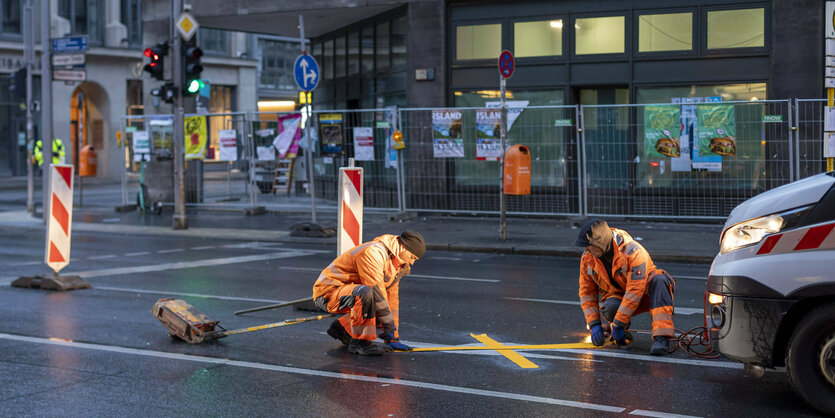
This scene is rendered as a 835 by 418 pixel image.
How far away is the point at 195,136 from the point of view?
71.9ft

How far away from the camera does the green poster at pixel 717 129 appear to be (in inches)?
633

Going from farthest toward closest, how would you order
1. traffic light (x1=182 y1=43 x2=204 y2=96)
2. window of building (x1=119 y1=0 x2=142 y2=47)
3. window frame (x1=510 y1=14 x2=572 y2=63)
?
window of building (x1=119 y1=0 x2=142 y2=47) < window frame (x1=510 y1=14 x2=572 y2=63) < traffic light (x1=182 y1=43 x2=204 y2=96)

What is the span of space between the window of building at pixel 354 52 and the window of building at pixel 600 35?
6740mm

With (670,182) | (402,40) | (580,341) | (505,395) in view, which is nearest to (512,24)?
(402,40)

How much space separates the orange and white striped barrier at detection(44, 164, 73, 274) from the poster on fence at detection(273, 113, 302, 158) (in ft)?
30.5

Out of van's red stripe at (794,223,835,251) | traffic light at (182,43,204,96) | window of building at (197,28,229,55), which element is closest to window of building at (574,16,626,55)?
traffic light at (182,43,204,96)

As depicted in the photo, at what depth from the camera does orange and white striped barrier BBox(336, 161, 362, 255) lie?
959cm

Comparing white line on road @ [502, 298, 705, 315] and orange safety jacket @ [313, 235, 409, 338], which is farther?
white line on road @ [502, 298, 705, 315]

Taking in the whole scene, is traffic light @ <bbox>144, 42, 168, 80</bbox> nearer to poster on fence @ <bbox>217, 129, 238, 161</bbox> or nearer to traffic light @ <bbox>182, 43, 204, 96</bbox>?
traffic light @ <bbox>182, 43, 204, 96</bbox>

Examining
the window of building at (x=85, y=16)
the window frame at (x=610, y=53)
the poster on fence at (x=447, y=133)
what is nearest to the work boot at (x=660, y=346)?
the poster on fence at (x=447, y=133)

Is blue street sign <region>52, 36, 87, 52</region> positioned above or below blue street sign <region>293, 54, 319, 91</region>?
above

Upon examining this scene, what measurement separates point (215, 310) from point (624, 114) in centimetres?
1012

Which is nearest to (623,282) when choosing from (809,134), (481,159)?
(809,134)

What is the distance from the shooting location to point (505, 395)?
19.8 ft
